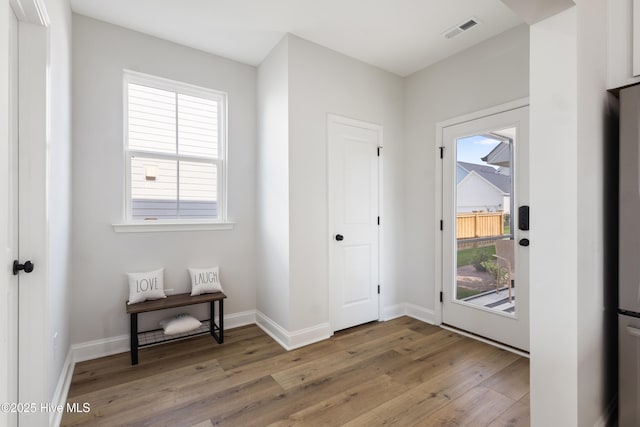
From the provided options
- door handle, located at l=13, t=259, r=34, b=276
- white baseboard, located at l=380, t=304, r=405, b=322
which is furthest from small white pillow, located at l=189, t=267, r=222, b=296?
white baseboard, located at l=380, t=304, r=405, b=322

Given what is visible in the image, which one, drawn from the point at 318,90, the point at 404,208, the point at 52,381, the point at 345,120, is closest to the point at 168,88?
the point at 318,90

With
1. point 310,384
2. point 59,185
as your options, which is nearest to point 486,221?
point 310,384

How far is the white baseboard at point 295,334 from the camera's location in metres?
2.79

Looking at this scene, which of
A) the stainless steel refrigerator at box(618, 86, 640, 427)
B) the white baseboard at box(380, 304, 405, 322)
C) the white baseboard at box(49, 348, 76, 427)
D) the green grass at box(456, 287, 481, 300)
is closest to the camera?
the stainless steel refrigerator at box(618, 86, 640, 427)

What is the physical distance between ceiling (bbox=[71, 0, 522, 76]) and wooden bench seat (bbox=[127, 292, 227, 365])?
247 cm

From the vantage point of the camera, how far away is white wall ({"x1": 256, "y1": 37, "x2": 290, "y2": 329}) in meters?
2.86

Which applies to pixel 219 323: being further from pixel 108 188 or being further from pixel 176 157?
pixel 176 157

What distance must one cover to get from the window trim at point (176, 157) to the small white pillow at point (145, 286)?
16.5 inches

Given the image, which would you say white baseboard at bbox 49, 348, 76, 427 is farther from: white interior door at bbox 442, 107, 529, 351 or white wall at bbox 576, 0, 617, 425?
white interior door at bbox 442, 107, 529, 351

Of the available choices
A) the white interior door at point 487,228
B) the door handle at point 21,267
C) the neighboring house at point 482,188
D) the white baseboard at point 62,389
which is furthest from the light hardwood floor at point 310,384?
the neighboring house at point 482,188

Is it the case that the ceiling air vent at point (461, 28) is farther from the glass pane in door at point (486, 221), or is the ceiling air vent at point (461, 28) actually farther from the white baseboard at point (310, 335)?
the white baseboard at point (310, 335)

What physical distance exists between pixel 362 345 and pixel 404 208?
1683 millimetres

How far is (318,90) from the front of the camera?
2.99 metres

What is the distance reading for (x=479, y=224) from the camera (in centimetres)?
297
